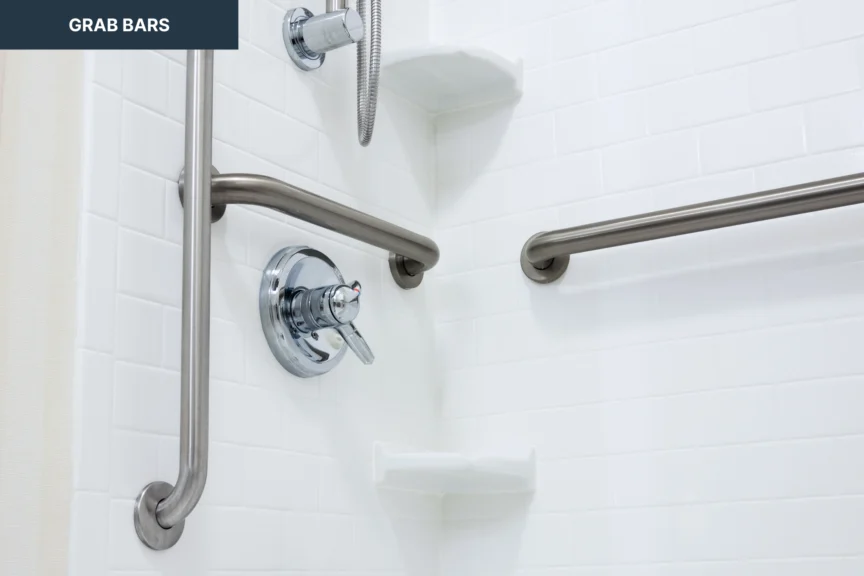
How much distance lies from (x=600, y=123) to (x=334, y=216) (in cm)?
45

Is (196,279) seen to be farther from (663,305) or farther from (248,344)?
(663,305)

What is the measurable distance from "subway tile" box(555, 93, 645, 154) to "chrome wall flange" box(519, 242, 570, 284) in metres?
0.16

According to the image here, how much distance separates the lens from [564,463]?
4.53ft

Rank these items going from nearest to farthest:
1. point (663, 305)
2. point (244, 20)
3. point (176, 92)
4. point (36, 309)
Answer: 1. point (36, 309)
2. point (176, 92)
3. point (244, 20)
4. point (663, 305)

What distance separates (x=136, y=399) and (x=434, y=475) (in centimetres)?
45

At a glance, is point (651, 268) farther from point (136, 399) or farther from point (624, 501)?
point (136, 399)

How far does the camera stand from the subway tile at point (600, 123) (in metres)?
1.43

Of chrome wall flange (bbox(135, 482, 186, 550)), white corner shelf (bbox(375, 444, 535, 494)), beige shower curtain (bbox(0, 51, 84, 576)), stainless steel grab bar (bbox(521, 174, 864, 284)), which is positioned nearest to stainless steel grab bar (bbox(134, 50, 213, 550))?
chrome wall flange (bbox(135, 482, 186, 550))

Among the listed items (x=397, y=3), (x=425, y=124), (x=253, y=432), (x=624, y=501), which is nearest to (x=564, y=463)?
(x=624, y=501)

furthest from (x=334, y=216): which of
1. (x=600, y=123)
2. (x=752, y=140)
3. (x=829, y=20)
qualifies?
(x=829, y=20)

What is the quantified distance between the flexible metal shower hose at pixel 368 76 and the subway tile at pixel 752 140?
441 millimetres

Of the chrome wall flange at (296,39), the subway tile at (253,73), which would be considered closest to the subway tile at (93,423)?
the subway tile at (253,73)

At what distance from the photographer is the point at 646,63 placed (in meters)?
1.44

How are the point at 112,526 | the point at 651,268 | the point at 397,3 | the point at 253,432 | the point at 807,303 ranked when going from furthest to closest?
the point at 397,3 → the point at 651,268 → the point at 807,303 → the point at 253,432 → the point at 112,526
